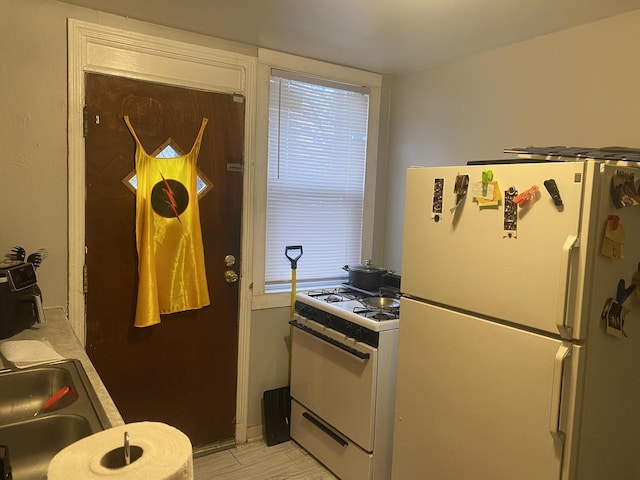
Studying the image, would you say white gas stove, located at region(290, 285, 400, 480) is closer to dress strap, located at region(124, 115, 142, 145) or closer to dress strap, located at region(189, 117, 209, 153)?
dress strap, located at region(189, 117, 209, 153)

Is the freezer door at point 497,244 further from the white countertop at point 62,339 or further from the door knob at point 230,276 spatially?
the white countertop at point 62,339

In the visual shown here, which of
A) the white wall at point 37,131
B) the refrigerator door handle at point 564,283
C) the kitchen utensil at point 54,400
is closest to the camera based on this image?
the kitchen utensil at point 54,400

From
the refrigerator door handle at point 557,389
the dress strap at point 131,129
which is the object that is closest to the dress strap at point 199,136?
the dress strap at point 131,129

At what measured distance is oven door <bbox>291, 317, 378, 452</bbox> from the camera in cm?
244

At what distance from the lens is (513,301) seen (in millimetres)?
1750

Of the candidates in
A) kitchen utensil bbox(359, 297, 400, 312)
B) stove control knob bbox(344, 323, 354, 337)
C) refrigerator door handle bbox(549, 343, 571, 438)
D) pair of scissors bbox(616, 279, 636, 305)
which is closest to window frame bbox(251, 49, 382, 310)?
kitchen utensil bbox(359, 297, 400, 312)

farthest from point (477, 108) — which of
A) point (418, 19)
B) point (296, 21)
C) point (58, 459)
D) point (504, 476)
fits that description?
point (58, 459)

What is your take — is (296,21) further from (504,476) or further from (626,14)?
(504,476)

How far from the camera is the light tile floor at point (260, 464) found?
8.88 ft

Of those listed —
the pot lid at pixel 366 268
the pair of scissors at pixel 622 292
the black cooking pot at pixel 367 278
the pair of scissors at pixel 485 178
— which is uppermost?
the pair of scissors at pixel 485 178

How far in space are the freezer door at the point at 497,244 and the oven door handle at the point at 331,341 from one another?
1.42 ft

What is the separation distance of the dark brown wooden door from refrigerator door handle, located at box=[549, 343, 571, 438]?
1.84 meters

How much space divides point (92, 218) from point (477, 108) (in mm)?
2190

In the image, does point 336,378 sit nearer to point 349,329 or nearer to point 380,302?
point 349,329
